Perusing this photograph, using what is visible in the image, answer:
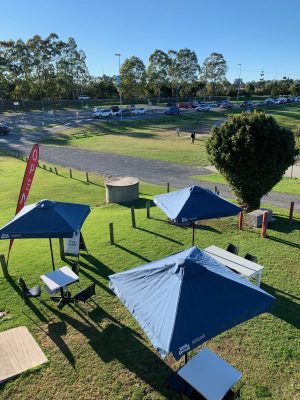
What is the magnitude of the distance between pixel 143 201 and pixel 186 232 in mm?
5853

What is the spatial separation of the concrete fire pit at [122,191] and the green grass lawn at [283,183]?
273 inches

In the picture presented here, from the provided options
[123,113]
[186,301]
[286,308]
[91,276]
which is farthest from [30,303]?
[123,113]

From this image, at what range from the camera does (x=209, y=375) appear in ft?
18.0

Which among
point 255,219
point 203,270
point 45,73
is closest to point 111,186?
point 255,219

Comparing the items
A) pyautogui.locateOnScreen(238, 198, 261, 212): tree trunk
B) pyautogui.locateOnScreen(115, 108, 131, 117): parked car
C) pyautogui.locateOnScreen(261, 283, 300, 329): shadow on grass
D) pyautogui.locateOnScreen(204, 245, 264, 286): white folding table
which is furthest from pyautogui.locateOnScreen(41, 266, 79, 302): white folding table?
pyautogui.locateOnScreen(115, 108, 131, 117): parked car

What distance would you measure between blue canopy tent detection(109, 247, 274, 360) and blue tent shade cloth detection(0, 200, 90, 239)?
119 inches

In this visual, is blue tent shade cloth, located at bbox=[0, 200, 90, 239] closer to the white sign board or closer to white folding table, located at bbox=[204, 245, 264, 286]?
the white sign board

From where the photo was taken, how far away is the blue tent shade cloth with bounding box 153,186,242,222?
8992 millimetres

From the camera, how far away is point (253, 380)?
604 centimetres

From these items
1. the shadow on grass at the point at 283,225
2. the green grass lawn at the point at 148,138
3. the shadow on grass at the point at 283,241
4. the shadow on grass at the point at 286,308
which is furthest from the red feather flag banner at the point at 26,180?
the green grass lawn at the point at 148,138

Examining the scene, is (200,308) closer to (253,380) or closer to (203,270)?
(203,270)

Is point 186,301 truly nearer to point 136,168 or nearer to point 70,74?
point 136,168

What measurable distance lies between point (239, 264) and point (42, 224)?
5257mm

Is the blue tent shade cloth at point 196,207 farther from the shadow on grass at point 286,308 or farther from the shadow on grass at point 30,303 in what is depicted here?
the shadow on grass at point 30,303
